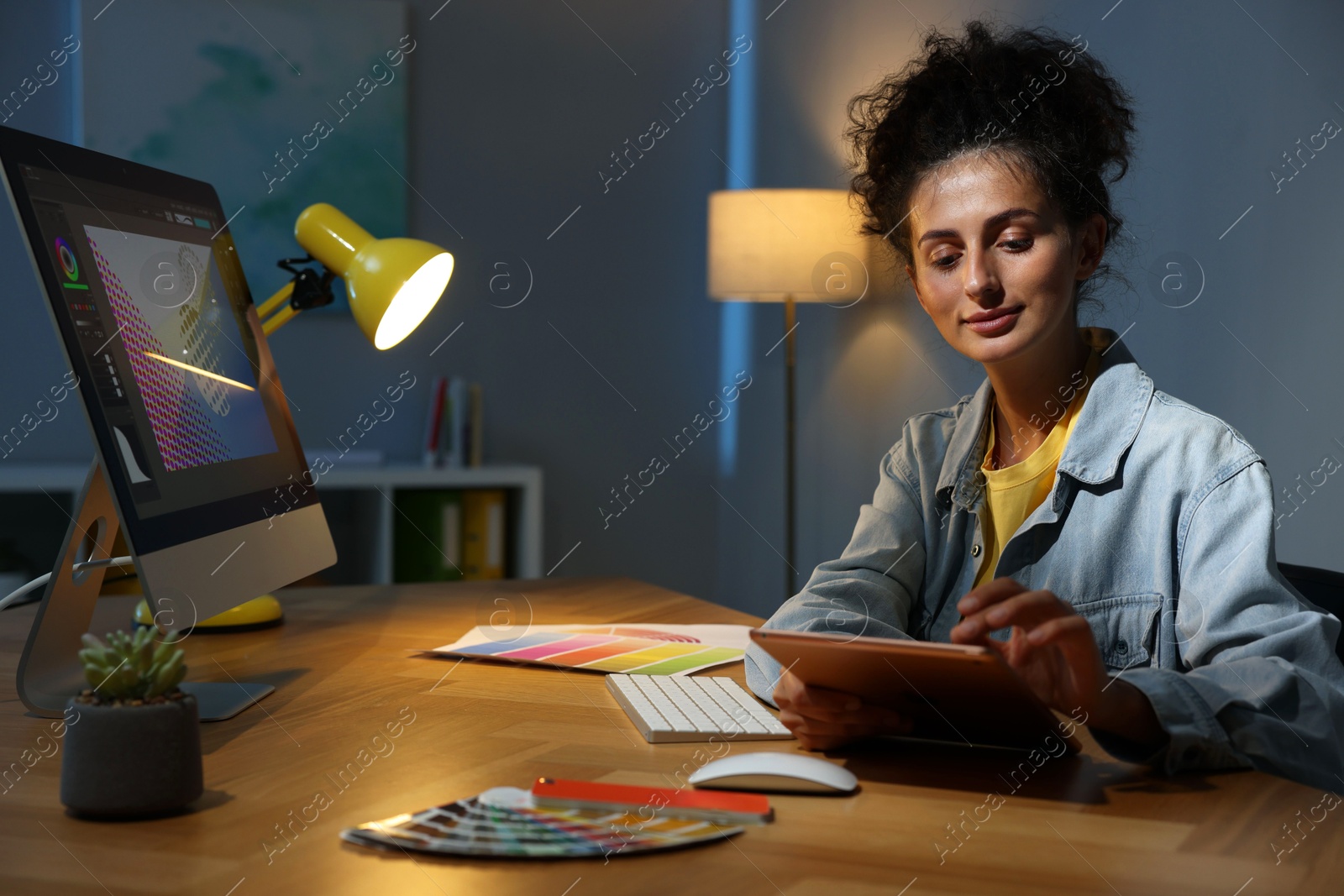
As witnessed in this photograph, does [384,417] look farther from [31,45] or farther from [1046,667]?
[1046,667]

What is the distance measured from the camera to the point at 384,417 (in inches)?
135

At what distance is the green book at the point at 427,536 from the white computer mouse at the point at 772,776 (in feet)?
8.05

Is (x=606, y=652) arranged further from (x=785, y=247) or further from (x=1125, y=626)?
(x=785, y=247)

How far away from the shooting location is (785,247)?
296 cm

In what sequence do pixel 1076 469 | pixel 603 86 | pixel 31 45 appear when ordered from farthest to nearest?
pixel 603 86
pixel 31 45
pixel 1076 469

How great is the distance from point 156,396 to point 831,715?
2.04 ft

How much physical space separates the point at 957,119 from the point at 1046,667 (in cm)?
67

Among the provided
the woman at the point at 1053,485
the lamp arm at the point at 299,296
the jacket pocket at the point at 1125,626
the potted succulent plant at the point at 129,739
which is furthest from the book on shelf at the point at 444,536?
the potted succulent plant at the point at 129,739

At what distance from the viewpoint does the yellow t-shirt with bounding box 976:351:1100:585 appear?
126 centimetres

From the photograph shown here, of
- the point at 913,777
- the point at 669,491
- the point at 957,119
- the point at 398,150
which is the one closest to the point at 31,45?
the point at 398,150

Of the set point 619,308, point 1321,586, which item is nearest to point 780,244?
point 619,308

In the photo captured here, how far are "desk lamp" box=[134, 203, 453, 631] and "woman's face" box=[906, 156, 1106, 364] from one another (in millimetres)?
586

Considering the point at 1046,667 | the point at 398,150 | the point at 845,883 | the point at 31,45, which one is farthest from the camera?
the point at 398,150

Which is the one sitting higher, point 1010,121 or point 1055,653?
point 1010,121
